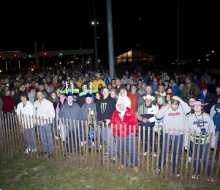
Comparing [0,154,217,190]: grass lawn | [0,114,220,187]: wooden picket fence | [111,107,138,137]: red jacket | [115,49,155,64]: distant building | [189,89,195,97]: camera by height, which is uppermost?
[115,49,155,64]: distant building

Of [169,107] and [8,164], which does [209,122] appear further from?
[8,164]

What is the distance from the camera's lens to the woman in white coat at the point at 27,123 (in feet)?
21.7

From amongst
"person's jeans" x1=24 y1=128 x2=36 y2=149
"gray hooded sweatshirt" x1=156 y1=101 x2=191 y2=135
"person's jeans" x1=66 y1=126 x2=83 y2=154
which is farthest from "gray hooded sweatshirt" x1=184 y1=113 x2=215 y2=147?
"person's jeans" x1=24 y1=128 x2=36 y2=149

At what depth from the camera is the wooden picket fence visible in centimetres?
499

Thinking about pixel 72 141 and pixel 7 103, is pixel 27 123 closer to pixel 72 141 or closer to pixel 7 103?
pixel 72 141

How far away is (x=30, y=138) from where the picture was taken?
677 centimetres

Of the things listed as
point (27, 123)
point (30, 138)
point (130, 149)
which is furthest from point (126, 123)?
point (30, 138)

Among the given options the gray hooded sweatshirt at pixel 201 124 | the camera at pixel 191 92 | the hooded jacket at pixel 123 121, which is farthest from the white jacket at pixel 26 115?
the camera at pixel 191 92

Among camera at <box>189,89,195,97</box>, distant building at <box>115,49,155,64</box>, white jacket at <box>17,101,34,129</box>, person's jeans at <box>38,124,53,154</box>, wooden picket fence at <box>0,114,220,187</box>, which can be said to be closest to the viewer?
wooden picket fence at <box>0,114,220,187</box>

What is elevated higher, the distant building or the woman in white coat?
the distant building

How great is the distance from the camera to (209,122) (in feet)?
16.4

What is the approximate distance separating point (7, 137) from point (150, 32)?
6498 cm

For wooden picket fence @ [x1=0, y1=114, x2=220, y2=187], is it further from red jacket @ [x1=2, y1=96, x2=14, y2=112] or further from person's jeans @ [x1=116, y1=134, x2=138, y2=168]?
red jacket @ [x1=2, y1=96, x2=14, y2=112]

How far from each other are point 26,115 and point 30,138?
28.5 inches
